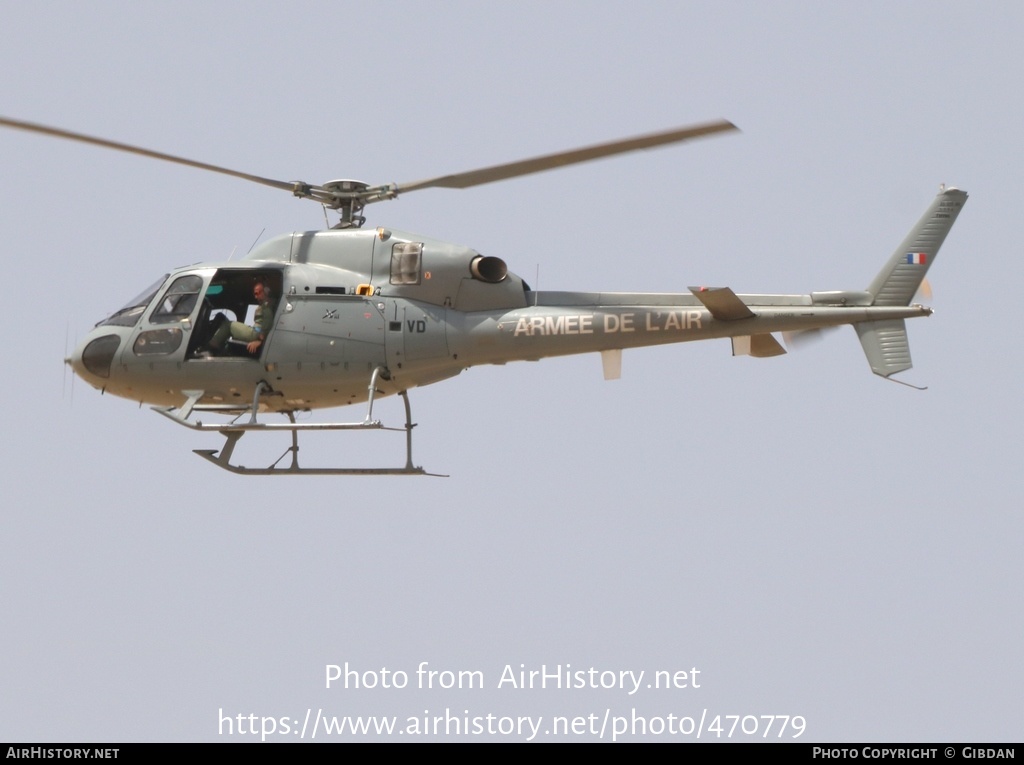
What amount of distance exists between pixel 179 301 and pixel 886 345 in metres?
7.27

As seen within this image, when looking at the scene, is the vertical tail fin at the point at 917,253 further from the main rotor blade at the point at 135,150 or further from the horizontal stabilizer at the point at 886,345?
the main rotor blade at the point at 135,150

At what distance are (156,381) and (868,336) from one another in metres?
7.28

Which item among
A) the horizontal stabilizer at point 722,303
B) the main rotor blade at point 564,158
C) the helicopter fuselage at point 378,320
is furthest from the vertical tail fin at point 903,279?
the main rotor blade at point 564,158

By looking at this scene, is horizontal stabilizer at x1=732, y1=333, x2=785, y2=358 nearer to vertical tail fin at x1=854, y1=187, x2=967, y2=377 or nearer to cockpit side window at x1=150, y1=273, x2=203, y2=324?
vertical tail fin at x1=854, y1=187, x2=967, y2=377

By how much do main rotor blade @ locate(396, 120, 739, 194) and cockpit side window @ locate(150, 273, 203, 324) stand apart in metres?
2.38

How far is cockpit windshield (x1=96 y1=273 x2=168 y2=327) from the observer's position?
62.8ft

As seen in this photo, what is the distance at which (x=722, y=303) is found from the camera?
17.7 m

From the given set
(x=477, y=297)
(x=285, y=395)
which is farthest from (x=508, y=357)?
(x=285, y=395)

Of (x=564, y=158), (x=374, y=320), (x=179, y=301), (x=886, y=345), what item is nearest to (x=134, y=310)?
(x=179, y=301)

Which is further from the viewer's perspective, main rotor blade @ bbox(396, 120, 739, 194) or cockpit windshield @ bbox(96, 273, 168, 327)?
cockpit windshield @ bbox(96, 273, 168, 327)

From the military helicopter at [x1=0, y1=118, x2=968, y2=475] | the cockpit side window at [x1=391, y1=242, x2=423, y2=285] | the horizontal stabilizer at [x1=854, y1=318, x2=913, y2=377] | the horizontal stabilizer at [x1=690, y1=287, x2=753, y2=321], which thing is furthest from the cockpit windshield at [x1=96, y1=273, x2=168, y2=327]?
the horizontal stabilizer at [x1=854, y1=318, x2=913, y2=377]

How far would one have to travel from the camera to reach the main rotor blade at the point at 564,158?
16141 millimetres

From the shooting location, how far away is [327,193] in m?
18.8
